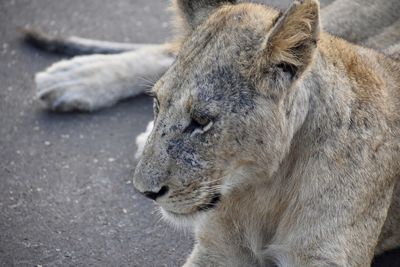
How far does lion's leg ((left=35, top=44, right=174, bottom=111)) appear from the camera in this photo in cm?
382

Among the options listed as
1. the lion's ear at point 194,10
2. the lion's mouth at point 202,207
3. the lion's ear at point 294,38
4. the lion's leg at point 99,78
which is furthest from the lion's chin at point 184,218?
the lion's leg at point 99,78

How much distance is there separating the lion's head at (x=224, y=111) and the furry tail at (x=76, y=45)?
1.99 meters

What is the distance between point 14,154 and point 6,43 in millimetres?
1071

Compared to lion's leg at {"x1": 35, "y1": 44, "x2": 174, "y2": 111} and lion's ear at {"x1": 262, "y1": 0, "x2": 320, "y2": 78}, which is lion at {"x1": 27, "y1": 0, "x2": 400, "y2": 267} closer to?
lion's ear at {"x1": 262, "y1": 0, "x2": 320, "y2": 78}

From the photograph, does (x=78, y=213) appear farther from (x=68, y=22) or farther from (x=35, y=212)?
(x=68, y=22)

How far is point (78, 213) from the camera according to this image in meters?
3.28

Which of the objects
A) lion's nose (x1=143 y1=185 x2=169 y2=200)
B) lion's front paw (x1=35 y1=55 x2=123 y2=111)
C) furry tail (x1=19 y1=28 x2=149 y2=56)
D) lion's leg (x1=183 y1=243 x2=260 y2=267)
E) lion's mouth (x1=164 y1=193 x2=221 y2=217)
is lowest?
furry tail (x1=19 y1=28 x2=149 y2=56)

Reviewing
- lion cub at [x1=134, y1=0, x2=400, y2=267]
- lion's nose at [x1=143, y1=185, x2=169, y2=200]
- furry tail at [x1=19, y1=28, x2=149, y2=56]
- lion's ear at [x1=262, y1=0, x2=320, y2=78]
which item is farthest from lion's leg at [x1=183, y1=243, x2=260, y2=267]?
furry tail at [x1=19, y1=28, x2=149, y2=56]

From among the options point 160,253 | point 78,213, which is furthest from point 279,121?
point 78,213

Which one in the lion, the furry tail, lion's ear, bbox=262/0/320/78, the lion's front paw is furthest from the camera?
the furry tail

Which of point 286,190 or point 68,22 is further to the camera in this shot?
point 68,22

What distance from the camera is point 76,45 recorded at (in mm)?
4273

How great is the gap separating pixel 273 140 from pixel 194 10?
0.58 metres

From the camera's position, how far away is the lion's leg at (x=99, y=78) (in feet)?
12.5
